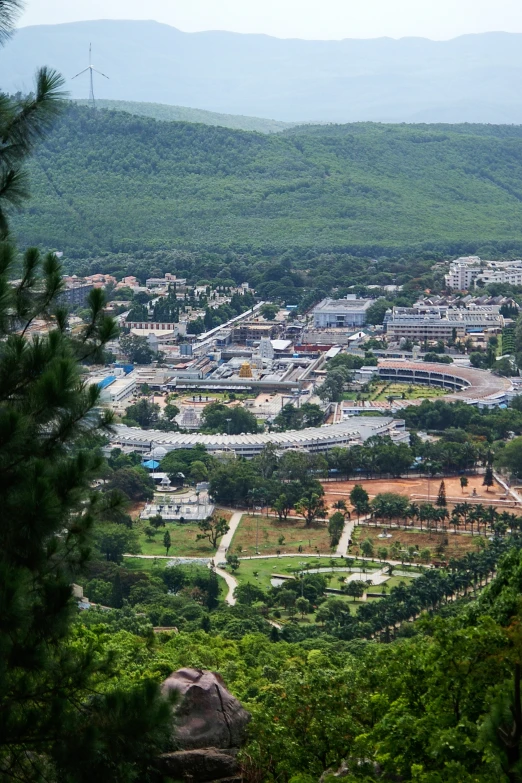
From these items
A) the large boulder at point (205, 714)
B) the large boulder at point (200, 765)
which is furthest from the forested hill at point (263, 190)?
the large boulder at point (200, 765)

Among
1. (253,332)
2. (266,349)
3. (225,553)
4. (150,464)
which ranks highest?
(225,553)

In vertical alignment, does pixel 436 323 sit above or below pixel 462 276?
above

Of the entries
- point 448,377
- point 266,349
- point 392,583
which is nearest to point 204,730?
point 392,583

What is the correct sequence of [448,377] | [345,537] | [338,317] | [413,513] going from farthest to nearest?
[338,317], [448,377], [413,513], [345,537]

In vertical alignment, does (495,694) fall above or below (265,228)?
above

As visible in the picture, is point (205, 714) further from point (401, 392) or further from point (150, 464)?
point (401, 392)

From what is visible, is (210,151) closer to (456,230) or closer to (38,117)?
(456,230)

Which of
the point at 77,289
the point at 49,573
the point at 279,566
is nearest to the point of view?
the point at 49,573

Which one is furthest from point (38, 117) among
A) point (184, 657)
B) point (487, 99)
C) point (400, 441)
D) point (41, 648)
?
point (487, 99)

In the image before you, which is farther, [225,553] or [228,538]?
[228,538]
